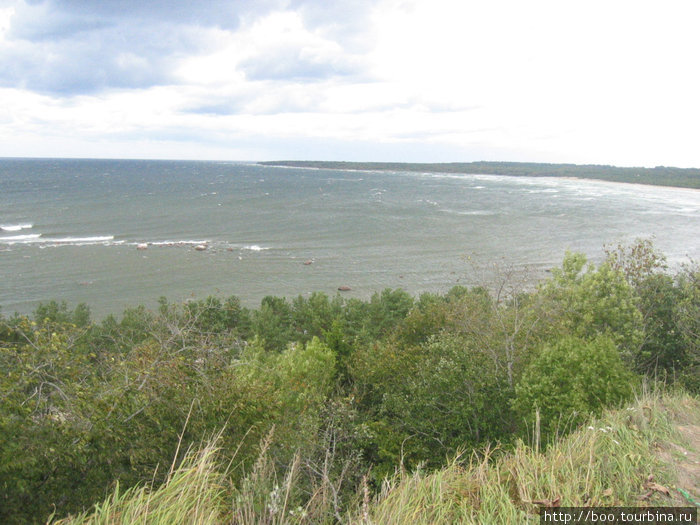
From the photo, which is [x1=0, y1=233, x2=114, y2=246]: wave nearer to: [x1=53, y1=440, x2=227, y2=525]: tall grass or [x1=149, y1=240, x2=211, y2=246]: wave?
[x1=149, y1=240, x2=211, y2=246]: wave

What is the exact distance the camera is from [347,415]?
36.9 feet

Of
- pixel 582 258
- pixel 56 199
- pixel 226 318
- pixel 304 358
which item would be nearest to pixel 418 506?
pixel 304 358

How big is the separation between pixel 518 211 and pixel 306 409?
268 feet

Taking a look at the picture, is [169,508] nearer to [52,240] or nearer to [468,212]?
[52,240]

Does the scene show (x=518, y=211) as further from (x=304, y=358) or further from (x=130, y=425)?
(x=130, y=425)

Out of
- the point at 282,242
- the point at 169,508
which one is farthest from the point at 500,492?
the point at 282,242

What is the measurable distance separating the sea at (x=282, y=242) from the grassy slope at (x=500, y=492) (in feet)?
36.2

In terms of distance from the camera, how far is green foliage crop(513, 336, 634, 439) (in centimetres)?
937

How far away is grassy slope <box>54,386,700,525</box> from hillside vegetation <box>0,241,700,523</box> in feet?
0.10

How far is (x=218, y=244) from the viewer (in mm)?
55438

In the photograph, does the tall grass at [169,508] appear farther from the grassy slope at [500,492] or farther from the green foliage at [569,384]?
the green foliage at [569,384]

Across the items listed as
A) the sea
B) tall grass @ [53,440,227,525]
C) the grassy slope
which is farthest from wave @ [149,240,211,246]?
tall grass @ [53,440,227,525]

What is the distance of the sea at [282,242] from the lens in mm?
39781

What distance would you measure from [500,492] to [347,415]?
24.8 feet
